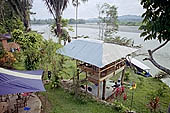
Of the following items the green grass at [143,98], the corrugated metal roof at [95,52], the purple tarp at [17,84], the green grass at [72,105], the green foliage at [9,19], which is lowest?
the green grass at [143,98]

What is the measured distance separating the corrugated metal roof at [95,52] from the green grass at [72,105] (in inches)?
79.4

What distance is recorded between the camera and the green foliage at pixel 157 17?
13.0ft

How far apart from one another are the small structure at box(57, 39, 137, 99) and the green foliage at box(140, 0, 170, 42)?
3.00 m

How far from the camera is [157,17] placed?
13.8ft

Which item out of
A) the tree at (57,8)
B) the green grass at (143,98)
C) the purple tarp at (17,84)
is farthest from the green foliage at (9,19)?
the green grass at (143,98)

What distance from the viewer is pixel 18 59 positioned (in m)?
13.0

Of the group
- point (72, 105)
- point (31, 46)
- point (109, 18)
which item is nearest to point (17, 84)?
point (72, 105)

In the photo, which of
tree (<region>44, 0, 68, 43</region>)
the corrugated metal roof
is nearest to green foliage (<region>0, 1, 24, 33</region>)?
tree (<region>44, 0, 68, 43</region>)

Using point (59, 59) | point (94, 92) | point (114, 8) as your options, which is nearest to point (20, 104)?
point (59, 59)

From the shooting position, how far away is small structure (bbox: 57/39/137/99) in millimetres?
7316

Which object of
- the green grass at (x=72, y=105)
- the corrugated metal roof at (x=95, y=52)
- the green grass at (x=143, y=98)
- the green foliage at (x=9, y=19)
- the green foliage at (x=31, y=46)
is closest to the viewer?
the green grass at (x=72, y=105)

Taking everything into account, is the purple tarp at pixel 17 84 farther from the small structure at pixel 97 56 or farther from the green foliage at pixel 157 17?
the green foliage at pixel 157 17

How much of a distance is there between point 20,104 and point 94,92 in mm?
4591

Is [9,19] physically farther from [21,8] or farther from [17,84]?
[17,84]
